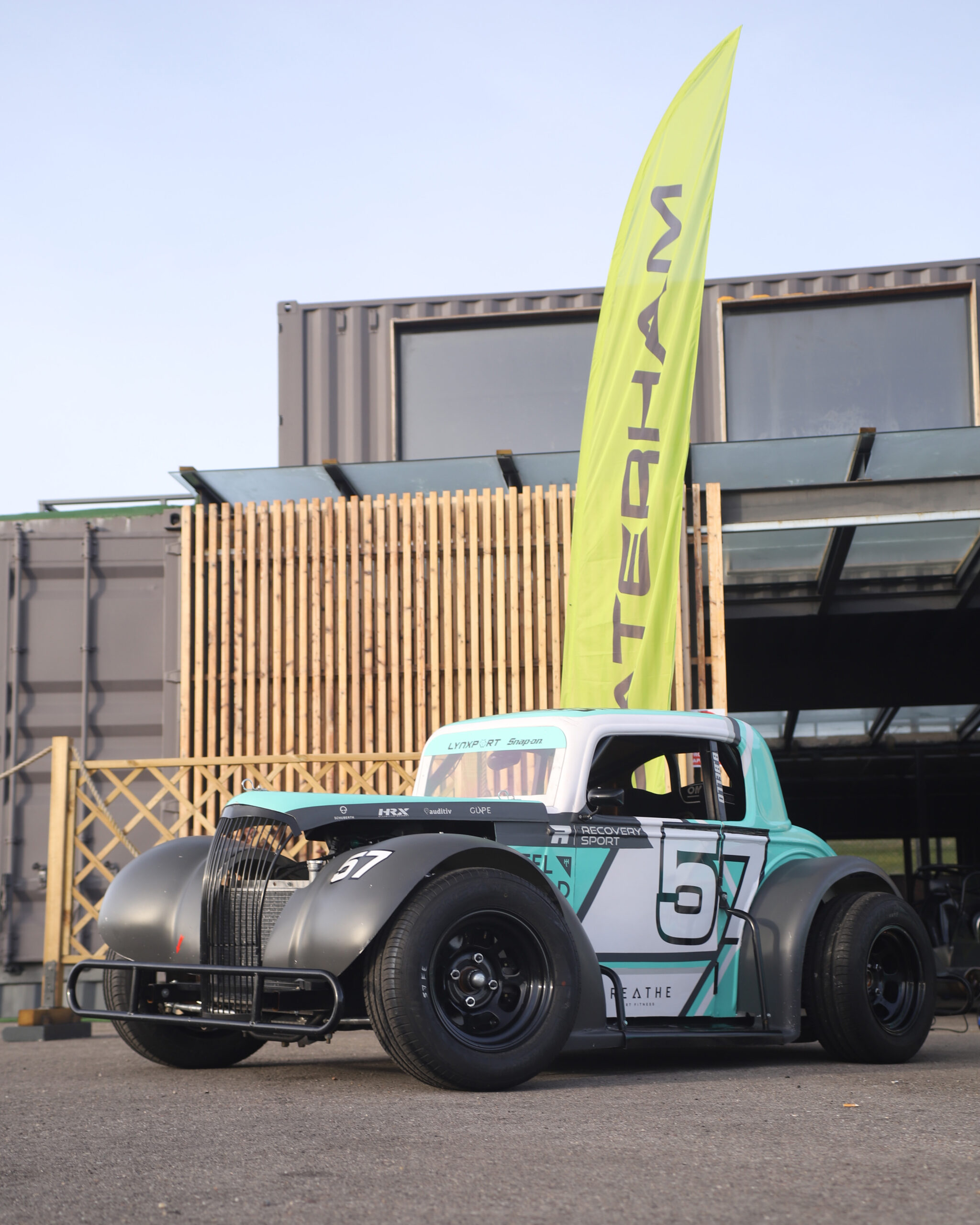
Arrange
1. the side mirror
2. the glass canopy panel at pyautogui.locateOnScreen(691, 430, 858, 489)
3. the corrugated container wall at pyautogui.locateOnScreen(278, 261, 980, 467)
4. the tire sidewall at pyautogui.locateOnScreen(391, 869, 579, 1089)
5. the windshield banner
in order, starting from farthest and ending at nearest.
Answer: the corrugated container wall at pyautogui.locateOnScreen(278, 261, 980, 467), the glass canopy panel at pyautogui.locateOnScreen(691, 430, 858, 489), the windshield banner, the side mirror, the tire sidewall at pyautogui.locateOnScreen(391, 869, 579, 1089)

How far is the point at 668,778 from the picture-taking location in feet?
22.4

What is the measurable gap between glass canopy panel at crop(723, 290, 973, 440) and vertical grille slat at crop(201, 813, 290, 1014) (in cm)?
1005

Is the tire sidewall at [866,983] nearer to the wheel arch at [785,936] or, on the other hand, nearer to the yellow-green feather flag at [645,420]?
the wheel arch at [785,936]

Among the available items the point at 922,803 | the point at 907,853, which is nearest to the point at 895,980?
the point at 922,803

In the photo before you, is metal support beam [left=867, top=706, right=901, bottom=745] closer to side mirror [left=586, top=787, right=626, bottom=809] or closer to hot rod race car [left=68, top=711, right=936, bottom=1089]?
hot rod race car [left=68, top=711, right=936, bottom=1089]

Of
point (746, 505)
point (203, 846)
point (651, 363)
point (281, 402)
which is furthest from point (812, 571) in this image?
point (203, 846)

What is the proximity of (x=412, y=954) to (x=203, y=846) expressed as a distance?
1644 mm

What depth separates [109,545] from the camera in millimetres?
12414

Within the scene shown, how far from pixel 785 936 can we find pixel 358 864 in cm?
220

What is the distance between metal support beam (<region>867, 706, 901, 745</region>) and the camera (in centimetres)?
1681

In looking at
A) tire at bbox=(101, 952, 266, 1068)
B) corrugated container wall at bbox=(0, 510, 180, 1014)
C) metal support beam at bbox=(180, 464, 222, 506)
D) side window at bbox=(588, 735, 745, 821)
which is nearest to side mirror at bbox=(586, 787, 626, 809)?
side window at bbox=(588, 735, 745, 821)

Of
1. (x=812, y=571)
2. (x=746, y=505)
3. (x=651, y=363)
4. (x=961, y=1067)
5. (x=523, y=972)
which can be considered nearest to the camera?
(x=523, y=972)

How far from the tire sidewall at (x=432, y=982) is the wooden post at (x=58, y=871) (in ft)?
15.8

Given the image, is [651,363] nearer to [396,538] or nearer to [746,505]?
[746,505]
